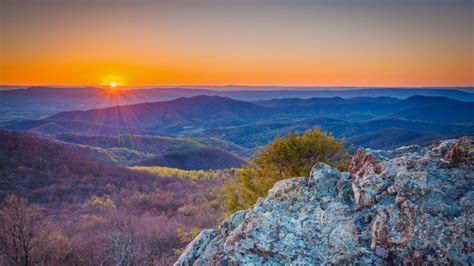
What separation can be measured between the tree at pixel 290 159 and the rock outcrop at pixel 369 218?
43.1ft

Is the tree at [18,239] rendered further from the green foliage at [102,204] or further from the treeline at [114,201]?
the green foliage at [102,204]

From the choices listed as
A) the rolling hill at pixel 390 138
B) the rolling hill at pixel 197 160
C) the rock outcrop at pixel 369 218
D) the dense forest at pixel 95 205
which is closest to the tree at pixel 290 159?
the dense forest at pixel 95 205

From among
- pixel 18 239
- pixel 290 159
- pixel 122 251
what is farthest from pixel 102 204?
pixel 122 251

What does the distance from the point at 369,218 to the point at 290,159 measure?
49.3ft

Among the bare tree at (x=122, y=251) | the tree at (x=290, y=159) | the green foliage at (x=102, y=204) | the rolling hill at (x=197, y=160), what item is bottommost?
the rolling hill at (x=197, y=160)

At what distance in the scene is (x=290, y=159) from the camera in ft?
66.1

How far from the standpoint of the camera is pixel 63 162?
6462cm

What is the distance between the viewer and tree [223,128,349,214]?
64.8 feet

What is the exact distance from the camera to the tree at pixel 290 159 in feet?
64.8

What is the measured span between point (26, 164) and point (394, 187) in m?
68.4

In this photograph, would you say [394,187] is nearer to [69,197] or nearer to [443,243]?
[443,243]

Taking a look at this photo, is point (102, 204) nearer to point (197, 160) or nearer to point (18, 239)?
point (18, 239)

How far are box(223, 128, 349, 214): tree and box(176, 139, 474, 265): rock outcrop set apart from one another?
13150 mm

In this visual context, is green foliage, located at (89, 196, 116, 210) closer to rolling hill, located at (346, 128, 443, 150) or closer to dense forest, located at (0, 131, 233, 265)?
dense forest, located at (0, 131, 233, 265)
